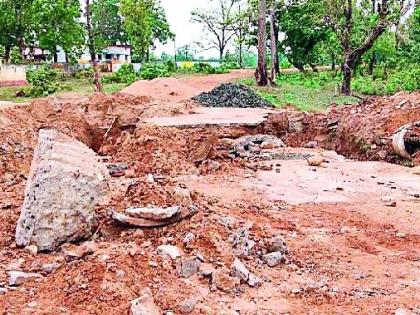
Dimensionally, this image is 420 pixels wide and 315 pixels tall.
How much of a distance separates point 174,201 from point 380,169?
572 cm

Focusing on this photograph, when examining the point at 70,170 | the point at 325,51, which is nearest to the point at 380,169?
the point at 70,170

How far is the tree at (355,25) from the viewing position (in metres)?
19.2

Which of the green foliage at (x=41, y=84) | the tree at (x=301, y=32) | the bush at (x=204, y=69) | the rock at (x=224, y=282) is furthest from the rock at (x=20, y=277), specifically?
the bush at (x=204, y=69)

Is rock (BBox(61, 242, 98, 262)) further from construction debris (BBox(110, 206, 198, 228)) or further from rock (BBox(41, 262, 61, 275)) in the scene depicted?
construction debris (BBox(110, 206, 198, 228))

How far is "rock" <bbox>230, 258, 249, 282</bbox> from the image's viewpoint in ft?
15.4

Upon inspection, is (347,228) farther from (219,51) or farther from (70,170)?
(219,51)

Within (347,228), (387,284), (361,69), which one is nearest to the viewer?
(387,284)

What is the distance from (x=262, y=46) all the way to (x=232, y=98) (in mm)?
5828

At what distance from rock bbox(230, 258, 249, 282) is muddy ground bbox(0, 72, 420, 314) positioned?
0.27 feet

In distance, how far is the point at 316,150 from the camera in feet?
41.3

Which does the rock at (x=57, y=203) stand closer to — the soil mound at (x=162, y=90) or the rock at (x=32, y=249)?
the rock at (x=32, y=249)

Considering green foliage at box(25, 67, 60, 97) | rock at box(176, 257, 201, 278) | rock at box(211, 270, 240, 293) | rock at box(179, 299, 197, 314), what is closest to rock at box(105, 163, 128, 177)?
rock at box(176, 257, 201, 278)

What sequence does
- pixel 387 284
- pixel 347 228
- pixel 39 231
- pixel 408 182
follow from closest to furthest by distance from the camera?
1. pixel 387 284
2. pixel 39 231
3. pixel 347 228
4. pixel 408 182

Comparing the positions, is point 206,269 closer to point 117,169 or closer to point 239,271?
point 239,271
